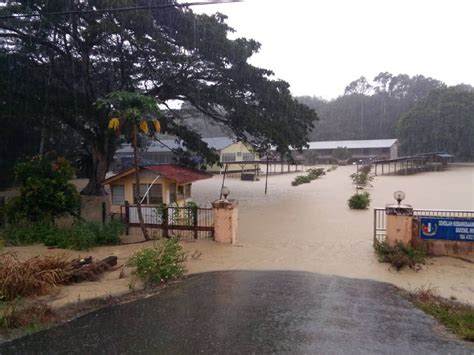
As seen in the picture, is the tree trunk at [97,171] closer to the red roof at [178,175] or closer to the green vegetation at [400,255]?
the red roof at [178,175]

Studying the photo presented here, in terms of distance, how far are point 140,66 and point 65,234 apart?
1375 cm

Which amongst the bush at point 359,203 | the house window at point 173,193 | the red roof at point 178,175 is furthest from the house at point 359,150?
the house window at point 173,193

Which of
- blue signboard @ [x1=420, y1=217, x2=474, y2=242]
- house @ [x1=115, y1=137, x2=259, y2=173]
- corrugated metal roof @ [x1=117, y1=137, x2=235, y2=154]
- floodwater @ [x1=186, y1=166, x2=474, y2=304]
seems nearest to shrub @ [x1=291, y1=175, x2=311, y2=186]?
house @ [x1=115, y1=137, x2=259, y2=173]

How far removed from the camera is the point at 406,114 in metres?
74.3

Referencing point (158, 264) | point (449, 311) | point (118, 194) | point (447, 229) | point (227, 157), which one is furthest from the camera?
point (227, 157)

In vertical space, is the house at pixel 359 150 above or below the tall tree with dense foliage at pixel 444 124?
below

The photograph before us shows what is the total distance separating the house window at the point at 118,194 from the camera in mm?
16750

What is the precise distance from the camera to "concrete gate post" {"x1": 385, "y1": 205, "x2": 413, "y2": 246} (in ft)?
37.6

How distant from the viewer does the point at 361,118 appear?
96.6 metres

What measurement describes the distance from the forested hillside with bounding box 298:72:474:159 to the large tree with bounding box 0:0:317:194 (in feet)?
161

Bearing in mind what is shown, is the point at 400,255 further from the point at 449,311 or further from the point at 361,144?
the point at 361,144

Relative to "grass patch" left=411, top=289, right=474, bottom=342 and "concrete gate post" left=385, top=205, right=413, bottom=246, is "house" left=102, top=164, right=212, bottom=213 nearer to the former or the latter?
"concrete gate post" left=385, top=205, right=413, bottom=246

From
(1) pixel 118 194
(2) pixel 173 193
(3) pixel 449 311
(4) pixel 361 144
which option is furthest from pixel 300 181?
(4) pixel 361 144

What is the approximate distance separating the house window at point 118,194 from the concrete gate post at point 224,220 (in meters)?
5.47
